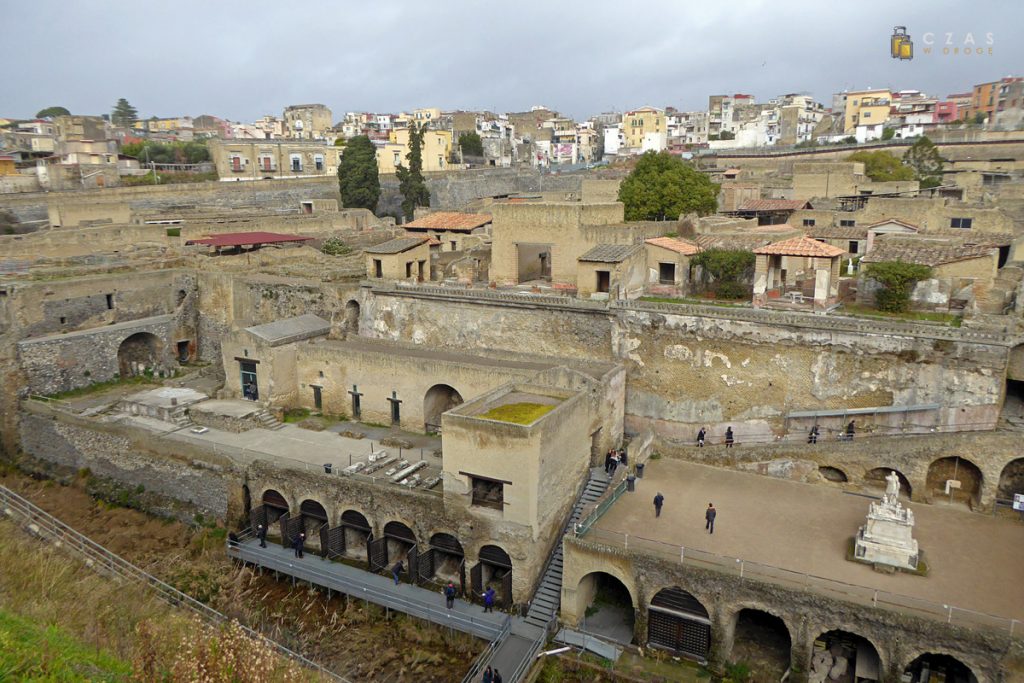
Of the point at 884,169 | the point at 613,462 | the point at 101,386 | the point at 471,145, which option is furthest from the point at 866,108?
the point at 101,386

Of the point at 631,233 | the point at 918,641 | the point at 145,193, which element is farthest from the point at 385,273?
the point at 145,193

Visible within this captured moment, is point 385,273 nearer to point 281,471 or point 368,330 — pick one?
point 368,330

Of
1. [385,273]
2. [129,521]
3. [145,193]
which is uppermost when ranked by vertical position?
[145,193]

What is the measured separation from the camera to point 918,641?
1396 centimetres

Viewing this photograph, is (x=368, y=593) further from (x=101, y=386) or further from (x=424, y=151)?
(x=424, y=151)

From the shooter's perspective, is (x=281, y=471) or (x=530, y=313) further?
(x=530, y=313)

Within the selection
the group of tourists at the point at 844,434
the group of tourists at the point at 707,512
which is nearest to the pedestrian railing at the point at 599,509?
the group of tourists at the point at 707,512

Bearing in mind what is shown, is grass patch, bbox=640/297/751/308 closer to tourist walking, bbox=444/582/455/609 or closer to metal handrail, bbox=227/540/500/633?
tourist walking, bbox=444/582/455/609

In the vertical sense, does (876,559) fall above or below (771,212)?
below

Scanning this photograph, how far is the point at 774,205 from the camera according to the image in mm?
35750

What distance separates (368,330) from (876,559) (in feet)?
65.6

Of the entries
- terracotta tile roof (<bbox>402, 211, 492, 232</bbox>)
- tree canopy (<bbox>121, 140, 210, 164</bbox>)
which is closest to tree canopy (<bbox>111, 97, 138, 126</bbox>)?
tree canopy (<bbox>121, 140, 210, 164</bbox>)

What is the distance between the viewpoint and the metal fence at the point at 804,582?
13617 millimetres

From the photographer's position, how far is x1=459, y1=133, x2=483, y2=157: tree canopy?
8119cm
